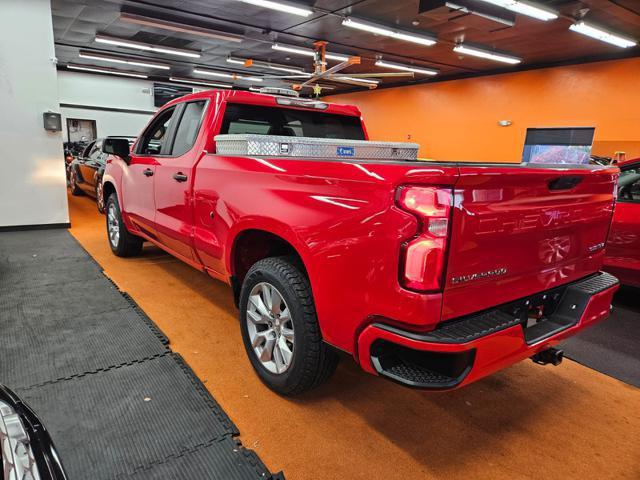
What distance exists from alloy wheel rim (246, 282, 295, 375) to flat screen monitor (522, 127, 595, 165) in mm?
→ 10153

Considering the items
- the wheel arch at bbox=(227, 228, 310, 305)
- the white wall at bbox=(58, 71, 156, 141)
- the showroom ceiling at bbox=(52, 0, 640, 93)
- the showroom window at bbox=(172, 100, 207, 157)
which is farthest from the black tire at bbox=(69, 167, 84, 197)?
the wheel arch at bbox=(227, 228, 310, 305)

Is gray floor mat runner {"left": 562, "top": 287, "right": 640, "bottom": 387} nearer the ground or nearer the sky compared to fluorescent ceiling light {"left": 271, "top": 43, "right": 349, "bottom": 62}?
nearer the ground

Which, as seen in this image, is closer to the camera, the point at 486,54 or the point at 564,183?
the point at 564,183

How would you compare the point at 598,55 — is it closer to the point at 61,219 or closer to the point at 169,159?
the point at 169,159

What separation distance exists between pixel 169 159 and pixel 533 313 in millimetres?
2712

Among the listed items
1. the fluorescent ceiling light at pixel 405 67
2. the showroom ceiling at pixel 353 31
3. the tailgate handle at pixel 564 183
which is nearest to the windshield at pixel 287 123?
the tailgate handle at pixel 564 183

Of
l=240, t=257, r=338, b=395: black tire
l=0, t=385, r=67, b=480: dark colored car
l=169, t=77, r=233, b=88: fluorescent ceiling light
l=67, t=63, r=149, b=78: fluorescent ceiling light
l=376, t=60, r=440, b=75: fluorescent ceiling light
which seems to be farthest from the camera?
l=169, t=77, r=233, b=88: fluorescent ceiling light

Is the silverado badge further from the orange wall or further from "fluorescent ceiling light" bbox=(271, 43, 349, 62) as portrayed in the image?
the orange wall

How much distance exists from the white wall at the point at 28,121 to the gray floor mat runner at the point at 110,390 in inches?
142

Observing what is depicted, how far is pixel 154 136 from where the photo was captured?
3922 millimetres

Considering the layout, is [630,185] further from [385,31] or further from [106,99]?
[106,99]

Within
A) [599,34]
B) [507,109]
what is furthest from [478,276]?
[507,109]

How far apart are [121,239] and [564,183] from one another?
444 cm

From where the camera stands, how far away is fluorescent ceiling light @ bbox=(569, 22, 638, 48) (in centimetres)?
761
